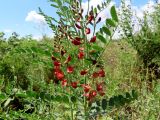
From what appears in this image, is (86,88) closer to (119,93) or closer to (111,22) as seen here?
(111,22)

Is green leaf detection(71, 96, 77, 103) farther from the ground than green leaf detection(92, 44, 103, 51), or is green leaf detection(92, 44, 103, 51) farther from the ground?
green leaf detection(92, 44, 103, 51)

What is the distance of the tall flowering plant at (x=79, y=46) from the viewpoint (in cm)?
260

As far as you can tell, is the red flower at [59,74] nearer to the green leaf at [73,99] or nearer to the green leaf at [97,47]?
the green leaf at [73,99]

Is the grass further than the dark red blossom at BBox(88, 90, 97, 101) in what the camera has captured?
Yes

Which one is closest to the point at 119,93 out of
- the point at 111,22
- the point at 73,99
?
the point at 73,99

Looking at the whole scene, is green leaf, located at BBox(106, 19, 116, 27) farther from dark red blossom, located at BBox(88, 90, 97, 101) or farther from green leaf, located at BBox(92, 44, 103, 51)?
dark red blossom, located at BBox(88, 90, 97, 101)

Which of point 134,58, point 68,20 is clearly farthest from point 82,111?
point 134,58

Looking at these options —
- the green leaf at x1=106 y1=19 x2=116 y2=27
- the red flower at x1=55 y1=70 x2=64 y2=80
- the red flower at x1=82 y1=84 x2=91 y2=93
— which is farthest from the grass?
the green leaf at x1=106 y1=19 x2=116 y2=27

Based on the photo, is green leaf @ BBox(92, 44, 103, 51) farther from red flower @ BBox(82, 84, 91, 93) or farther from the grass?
the grass

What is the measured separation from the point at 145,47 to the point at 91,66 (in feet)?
16.2

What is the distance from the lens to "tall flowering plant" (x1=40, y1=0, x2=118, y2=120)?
260cm

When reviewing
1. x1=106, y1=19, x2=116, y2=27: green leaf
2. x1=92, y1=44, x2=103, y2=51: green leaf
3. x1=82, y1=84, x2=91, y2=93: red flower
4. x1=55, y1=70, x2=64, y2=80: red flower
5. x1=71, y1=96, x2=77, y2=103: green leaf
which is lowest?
x1=71, y1=96, x2=77, y2=103: green leaf

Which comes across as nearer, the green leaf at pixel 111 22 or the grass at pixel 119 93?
the green leaf at pixel 111 22

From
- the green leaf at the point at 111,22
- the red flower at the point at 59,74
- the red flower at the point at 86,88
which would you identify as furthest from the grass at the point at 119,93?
the green leaf at the point at 111,22
